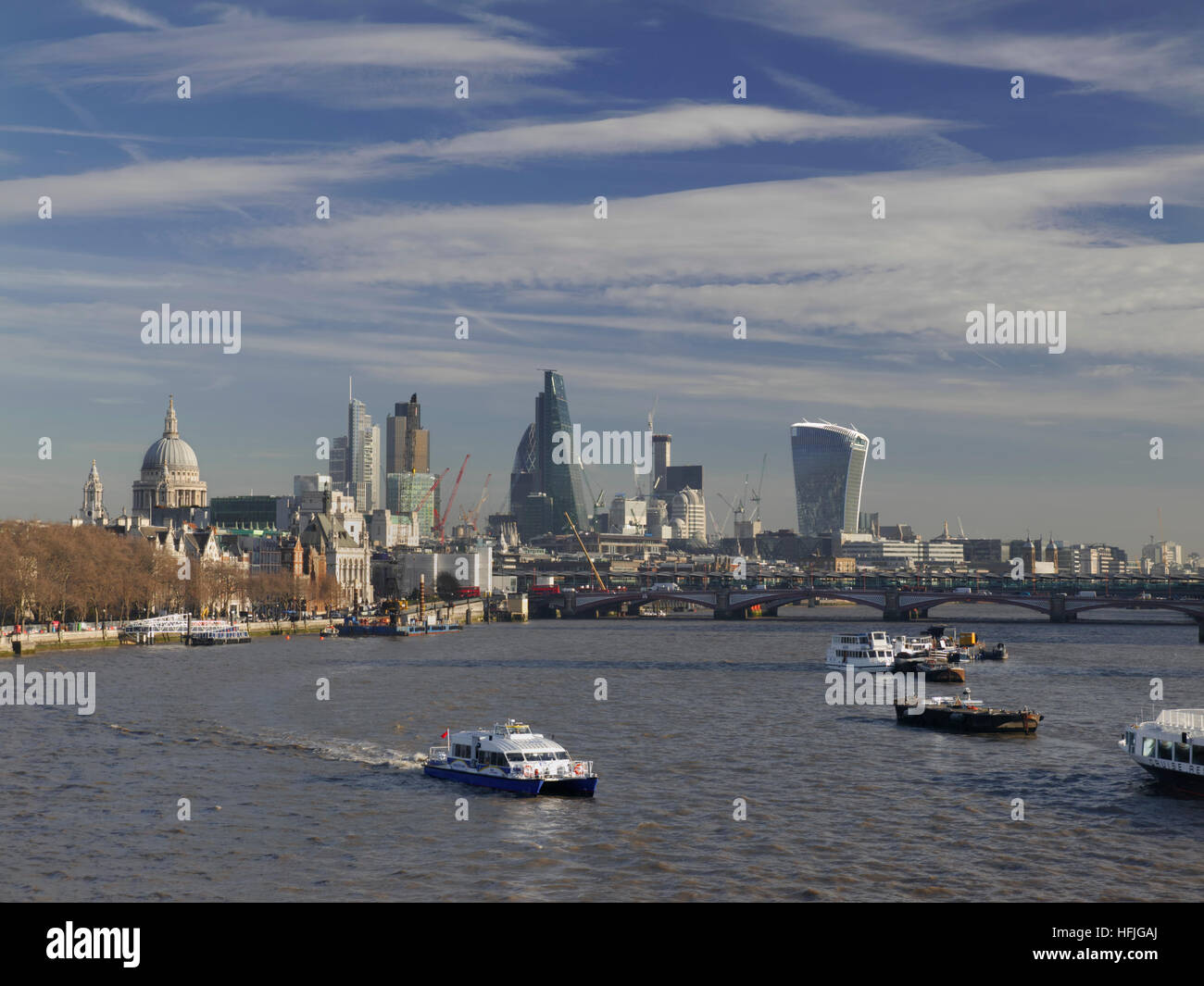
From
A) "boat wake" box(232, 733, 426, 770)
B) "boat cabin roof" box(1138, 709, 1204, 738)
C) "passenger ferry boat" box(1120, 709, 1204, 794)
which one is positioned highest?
"boat cabin roof" box(1138, 709, 1204, 738)

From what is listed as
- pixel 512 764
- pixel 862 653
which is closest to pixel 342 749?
pixel 512 764

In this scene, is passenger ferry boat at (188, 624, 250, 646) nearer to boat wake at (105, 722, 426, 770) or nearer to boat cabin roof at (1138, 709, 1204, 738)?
boat wake at (105, 722, 426, 770)

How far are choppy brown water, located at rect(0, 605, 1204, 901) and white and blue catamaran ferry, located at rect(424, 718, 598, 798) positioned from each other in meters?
1.03

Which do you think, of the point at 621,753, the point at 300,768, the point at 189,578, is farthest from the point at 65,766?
the point at 189,578

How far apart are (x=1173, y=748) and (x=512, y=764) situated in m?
26.7

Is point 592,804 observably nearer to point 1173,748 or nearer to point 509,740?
point 509,740

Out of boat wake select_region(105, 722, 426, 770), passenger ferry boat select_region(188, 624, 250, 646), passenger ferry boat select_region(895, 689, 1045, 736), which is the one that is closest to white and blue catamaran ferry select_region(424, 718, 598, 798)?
boat wake select_region(105, 722, 426, 770)

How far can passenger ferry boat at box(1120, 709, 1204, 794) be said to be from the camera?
51594 mm

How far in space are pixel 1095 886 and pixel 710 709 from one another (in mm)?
44107

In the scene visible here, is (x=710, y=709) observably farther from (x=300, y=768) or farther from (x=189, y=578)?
(x=189, y=578)

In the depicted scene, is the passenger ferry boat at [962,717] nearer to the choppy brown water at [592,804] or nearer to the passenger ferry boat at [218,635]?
the choppy brown water at [592,804]

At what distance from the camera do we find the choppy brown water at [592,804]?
36000mm

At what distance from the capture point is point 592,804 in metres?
47.3
